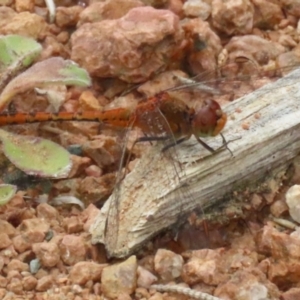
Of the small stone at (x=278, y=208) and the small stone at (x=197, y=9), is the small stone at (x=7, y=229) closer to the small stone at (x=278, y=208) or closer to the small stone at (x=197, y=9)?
the small stone at (x=278, y=208)

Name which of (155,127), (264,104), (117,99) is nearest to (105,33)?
(117,99)

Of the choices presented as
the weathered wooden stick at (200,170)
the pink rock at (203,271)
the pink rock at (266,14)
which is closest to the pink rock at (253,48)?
the pink rock at (266,14)

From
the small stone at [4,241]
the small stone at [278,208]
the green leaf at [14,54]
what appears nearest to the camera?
the small stone at [4,241]

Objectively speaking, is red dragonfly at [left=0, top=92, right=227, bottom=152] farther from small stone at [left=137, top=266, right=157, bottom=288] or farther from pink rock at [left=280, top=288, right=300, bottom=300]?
pink rock at [left=280, top=288, right=300, bottom=300]

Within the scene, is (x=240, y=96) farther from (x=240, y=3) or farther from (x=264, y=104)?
(x=240, y=3)

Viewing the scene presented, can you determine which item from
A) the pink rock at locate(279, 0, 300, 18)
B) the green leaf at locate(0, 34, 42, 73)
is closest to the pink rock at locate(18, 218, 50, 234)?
the green leaf at locate(0, 34, 42, 73)

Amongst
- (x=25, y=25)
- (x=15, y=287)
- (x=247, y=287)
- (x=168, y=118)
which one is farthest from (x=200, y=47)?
(x=15, y=287)
